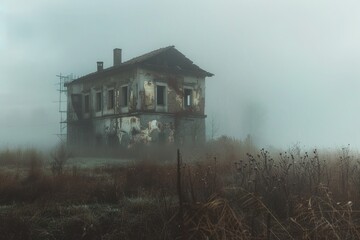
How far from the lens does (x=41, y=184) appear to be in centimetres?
792

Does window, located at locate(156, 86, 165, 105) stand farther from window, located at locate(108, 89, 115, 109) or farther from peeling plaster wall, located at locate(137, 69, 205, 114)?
window, located at locate(108, 89, 115, 109)

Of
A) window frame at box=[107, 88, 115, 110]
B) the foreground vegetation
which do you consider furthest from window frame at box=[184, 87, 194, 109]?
the foreground vegetation

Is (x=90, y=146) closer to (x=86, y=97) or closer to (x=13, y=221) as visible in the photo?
(x=86, y=97)

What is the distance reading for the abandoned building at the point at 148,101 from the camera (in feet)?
73.1

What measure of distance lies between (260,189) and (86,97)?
23830mm

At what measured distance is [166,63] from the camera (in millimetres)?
23797

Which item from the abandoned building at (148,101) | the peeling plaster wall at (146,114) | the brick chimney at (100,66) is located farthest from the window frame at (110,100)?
the brick chimney at (100,66)

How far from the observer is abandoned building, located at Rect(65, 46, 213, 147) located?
22.3 meters

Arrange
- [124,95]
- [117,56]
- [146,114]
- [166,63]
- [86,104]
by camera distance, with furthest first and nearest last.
→ [86,104]
[117,56]
[124,95]
[166,63]
[146,114]

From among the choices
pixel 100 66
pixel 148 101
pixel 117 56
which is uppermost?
pixel 117 56

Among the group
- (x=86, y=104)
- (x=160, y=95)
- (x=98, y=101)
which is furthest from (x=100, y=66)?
(x=160, y=95)

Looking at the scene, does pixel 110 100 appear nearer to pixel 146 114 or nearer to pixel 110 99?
pixel 110 99

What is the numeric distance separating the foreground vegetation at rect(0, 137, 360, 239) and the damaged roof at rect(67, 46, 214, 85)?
1404 cm

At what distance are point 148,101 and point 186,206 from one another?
1902 centimetres
